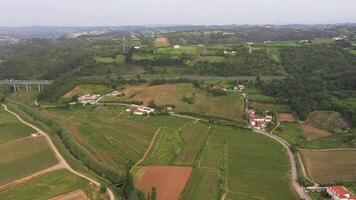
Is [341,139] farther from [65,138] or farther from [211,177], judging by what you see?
[65,138]

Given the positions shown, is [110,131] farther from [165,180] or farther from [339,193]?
[339,193]

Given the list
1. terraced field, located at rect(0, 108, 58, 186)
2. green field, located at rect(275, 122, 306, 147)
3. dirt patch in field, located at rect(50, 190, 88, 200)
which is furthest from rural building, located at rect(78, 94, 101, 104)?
dirt patch in field, located at rect(50, 190, 88, 200)

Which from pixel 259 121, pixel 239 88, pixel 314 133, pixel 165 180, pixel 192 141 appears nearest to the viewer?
pixel 165 180

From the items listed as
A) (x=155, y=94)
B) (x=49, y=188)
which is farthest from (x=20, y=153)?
(x=155, y=94)

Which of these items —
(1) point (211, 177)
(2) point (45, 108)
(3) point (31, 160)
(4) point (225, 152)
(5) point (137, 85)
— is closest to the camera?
(1) point (211, 177)

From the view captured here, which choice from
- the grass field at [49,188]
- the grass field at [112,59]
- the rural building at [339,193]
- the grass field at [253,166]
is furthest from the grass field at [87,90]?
the rural building at [339,193]

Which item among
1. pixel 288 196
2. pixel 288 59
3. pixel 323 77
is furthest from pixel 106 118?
pixel 288 59

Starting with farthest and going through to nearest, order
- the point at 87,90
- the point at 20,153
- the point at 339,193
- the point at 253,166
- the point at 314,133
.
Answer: the point at 87,90
the point at 314,133
the point at 20,153
the point at 253,166
the point at 339,193
